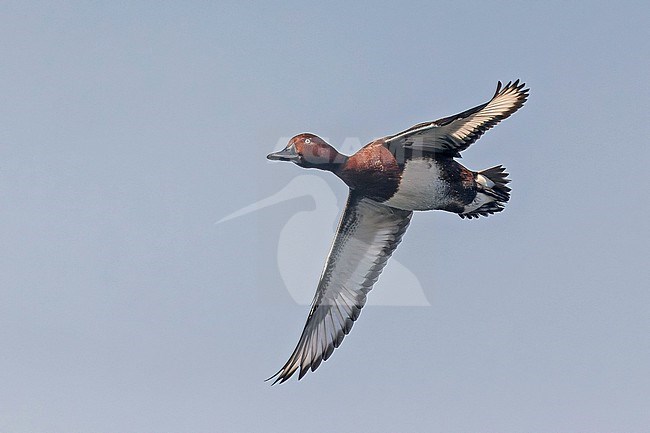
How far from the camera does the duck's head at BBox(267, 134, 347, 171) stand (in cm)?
1614

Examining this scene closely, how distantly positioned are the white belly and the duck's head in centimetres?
103

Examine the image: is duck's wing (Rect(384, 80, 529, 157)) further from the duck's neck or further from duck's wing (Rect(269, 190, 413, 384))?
duck's wing (Rect(269, 190, 413, 384))

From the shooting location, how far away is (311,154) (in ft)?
53.0

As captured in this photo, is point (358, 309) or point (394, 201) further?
point (358, 309)

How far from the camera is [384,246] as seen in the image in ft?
58.7

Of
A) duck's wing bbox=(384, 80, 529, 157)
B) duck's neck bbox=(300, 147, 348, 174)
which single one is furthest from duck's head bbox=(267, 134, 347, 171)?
duck's wing bbox=(384, 80, 529, 157)

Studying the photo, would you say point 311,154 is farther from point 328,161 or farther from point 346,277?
point 346,277

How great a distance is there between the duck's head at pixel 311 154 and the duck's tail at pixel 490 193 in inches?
86.6

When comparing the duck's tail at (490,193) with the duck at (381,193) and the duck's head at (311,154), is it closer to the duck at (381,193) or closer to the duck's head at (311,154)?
the duck at (381,193)

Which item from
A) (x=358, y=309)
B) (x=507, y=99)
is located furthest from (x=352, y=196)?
(x=507, y=99)

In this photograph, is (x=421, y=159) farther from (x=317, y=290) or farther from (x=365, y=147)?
(x=317, y=290)

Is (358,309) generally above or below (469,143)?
below

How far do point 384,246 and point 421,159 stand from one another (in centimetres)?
228

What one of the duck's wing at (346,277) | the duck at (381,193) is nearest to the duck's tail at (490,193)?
the duck at (381,193)
